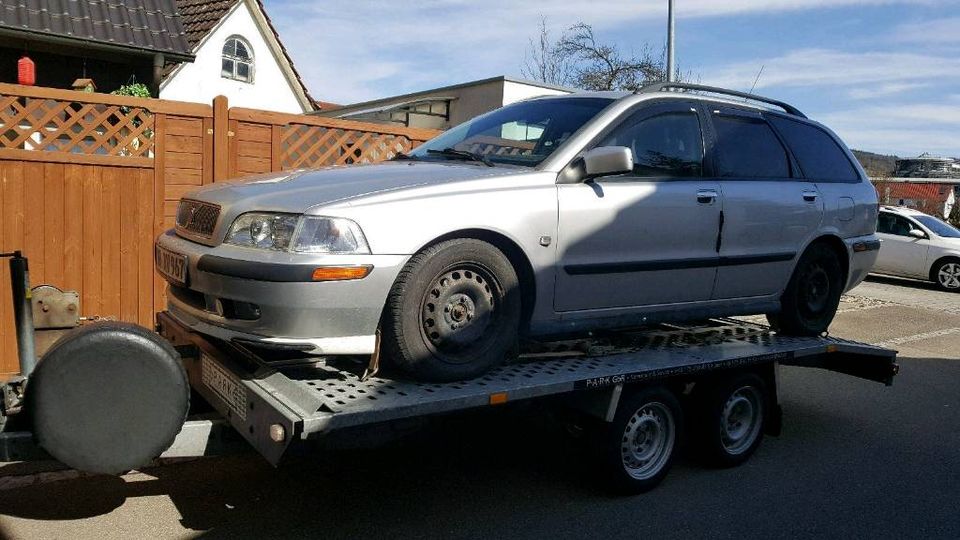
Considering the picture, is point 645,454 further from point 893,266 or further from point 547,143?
point 893,266

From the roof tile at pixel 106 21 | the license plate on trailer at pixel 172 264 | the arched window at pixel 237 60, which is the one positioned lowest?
the license plate on trailer at pixel 172 264

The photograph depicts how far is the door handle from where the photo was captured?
4.95 metres

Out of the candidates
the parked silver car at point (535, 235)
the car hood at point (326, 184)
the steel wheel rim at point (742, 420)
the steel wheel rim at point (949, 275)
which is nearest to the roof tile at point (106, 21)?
the parked silver car at point (535, 235)

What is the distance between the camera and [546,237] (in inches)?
168

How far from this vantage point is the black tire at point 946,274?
1588cm

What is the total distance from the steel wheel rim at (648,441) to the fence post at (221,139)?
4.14 m

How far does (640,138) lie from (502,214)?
1.21 m

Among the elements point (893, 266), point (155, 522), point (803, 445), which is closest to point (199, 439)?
point (155, 522)

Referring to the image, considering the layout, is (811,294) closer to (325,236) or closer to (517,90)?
(325,236)

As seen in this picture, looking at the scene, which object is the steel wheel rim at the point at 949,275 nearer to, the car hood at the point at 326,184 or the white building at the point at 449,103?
the white building at the point at 449,103

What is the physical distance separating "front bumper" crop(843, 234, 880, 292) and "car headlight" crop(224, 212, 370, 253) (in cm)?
377

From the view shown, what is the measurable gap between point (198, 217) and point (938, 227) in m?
16.2

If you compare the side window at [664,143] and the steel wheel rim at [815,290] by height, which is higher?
the side window at [664,143]

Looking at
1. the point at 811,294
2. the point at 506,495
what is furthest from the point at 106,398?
the point at 811,294
